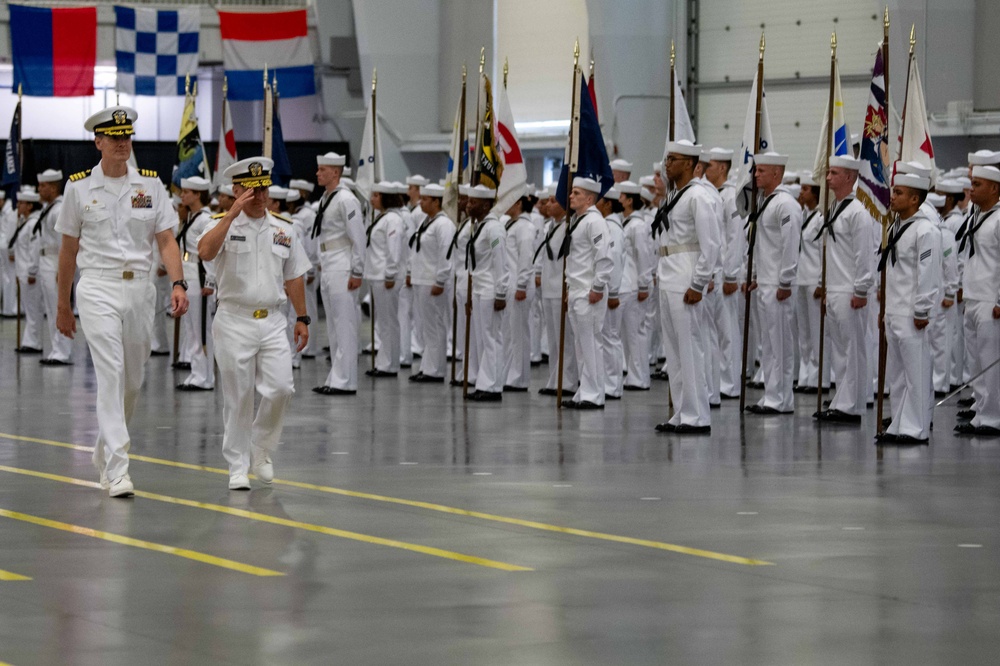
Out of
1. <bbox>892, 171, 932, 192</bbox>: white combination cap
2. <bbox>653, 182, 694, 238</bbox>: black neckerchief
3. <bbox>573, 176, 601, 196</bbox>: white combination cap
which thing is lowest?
<bbox>653, 182, 694, 238</bbox>: black neckerchief

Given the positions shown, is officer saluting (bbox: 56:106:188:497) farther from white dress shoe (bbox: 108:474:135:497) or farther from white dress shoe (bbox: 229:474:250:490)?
white dress shoe (bbox: 229:474:250:490)

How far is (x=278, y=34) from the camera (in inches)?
1309

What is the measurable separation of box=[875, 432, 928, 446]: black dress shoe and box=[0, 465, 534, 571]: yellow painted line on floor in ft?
18.7

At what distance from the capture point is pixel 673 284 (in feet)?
43.6

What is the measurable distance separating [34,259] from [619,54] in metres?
11.0

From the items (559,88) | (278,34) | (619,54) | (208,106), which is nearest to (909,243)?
(619,54)

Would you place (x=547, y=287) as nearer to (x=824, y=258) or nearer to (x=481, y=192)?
(x=481, y=192)

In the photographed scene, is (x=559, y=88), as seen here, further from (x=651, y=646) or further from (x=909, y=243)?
(x=651, y=646)

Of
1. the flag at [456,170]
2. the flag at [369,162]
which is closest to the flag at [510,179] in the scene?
the flag at [456,170]

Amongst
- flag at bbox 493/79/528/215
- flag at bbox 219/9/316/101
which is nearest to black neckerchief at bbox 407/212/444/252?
flag at bbox 493/79/528/215

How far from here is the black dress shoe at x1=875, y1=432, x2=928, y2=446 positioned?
41.8 feet

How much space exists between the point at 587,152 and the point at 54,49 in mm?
19258

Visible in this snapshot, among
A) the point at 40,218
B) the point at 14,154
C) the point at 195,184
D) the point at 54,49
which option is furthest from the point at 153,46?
the point at 195,184

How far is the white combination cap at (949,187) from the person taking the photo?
58.8ft
